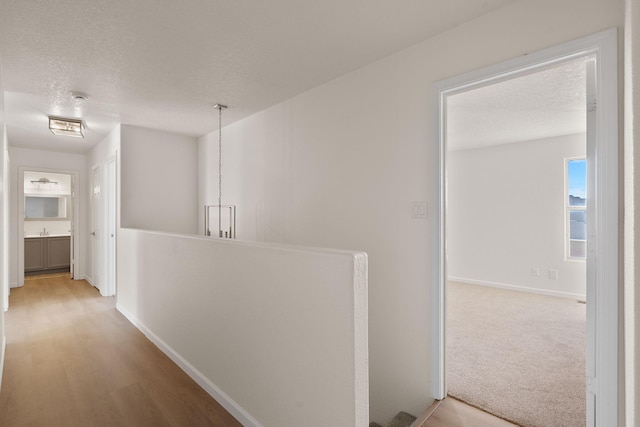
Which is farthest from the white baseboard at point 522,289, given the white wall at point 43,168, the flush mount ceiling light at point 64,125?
the white wall at point 43,168

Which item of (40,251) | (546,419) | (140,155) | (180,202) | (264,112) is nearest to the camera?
(546,419)

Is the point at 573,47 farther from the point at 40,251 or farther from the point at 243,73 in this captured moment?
the point at 40,251

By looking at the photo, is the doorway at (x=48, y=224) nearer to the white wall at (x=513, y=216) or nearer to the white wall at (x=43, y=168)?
the white wall at (x=43, y=168)

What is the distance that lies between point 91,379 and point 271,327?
6.14 feet

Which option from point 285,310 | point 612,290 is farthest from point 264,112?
point 612,290

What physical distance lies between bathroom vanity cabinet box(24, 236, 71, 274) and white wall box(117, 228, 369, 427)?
18.3ft

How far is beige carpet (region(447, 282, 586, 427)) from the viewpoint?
2.13m

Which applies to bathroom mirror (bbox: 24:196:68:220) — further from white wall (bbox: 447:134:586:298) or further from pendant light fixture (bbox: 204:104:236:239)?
white wall (bbox: 447:134:586:298)

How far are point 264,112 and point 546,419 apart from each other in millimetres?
3733

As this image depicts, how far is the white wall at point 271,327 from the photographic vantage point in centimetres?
143

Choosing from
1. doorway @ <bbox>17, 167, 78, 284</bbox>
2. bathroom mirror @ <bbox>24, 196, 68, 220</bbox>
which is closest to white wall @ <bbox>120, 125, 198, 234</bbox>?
doorway @ <bbox>17, 167, 78, 284</bbox>

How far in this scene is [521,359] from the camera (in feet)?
9.34

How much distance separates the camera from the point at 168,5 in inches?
71.7

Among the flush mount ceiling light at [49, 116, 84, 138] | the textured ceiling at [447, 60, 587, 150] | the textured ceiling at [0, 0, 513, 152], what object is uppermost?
the textured ceiling at [447, 60, 587, 150]
